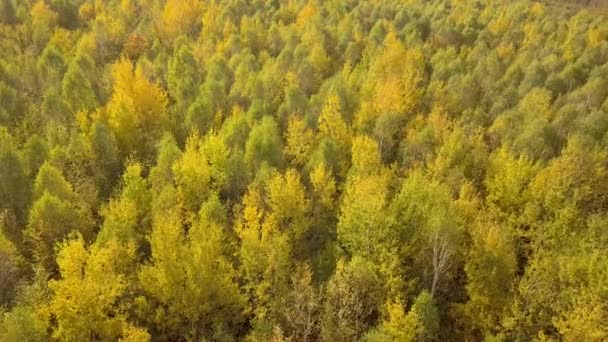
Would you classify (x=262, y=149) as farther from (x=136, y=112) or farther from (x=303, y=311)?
(x=136, y=112)

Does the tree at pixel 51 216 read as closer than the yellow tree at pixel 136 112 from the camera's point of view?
Yes

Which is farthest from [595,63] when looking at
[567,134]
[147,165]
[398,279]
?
[147,165]

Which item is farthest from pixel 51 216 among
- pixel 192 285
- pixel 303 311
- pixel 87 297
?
pixel 303 311

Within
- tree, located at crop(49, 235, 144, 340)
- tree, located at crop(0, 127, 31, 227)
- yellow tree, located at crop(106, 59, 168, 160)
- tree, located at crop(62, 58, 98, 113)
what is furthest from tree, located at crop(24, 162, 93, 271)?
tree, located at crop(62, 58, 98, 113)

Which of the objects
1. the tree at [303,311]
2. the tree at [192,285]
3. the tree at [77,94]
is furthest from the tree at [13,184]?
the tree at [303,311]

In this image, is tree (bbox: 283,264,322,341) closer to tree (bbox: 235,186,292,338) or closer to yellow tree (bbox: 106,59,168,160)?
tree (bbox: 235,186,292,338)

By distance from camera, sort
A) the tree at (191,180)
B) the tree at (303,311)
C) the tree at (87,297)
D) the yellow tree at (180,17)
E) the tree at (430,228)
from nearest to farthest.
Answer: the tree at (87,297), the tree at (303,311), the tree at (430,228), the tree at (191,180), the yellow tree at (180,17)

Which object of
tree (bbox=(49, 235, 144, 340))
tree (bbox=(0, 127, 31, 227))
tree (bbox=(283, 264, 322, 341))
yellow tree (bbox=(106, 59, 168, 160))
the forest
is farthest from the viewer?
yellow tree (bbox=(106, 59, 168, 160))

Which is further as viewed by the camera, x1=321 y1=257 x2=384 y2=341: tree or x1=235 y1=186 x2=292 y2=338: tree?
x1=235 y1=186 x2=292 y2=338: tree

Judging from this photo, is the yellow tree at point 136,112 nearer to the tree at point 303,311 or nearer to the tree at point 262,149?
the tree at point 262,149
